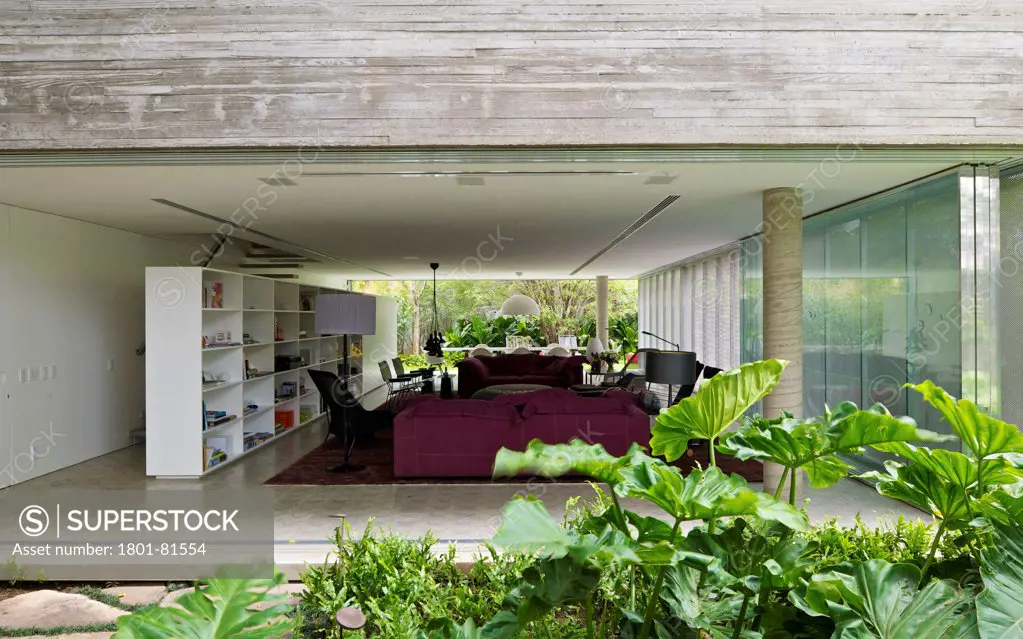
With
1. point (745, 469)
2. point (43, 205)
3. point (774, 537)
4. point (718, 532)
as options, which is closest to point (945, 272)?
point (745, 469)

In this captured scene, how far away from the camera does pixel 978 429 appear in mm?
1577

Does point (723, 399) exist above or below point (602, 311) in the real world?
below

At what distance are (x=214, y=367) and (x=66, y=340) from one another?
1.36 metres

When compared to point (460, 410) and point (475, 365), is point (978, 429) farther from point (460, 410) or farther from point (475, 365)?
point (475, 365)

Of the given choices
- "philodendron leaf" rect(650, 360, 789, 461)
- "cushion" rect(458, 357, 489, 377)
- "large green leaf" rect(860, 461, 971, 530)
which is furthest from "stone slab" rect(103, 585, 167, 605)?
"cushion" rect(458, 357, 489, 377)

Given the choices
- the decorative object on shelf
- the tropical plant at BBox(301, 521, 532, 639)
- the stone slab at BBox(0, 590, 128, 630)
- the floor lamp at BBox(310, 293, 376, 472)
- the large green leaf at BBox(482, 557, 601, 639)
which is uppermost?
the decorative object on shelf

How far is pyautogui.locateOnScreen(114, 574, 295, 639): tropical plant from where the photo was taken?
1.35 m

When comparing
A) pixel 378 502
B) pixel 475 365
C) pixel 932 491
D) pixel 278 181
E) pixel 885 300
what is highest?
pixel 278 181

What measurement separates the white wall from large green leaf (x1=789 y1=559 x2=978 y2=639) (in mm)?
6337

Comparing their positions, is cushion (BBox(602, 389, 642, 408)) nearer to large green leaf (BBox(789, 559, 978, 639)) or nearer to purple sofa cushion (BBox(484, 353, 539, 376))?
large green leaf (BBox(789, 559, 978, 639))

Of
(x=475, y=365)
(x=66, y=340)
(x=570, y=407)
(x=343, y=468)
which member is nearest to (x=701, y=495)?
(x=570, y=407)

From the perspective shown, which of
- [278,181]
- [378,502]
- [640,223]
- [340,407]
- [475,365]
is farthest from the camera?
[475,365]

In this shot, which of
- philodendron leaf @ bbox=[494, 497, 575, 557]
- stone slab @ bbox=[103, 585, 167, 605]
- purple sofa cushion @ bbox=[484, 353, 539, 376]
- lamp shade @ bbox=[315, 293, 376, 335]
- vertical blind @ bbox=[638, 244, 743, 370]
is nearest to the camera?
philodendron leaf @ bbox=[494, 497, 575, 557]

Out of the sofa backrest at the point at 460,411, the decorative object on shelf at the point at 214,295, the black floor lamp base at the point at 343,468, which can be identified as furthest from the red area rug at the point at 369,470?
the decorative object on shelf at the point at 214,295
